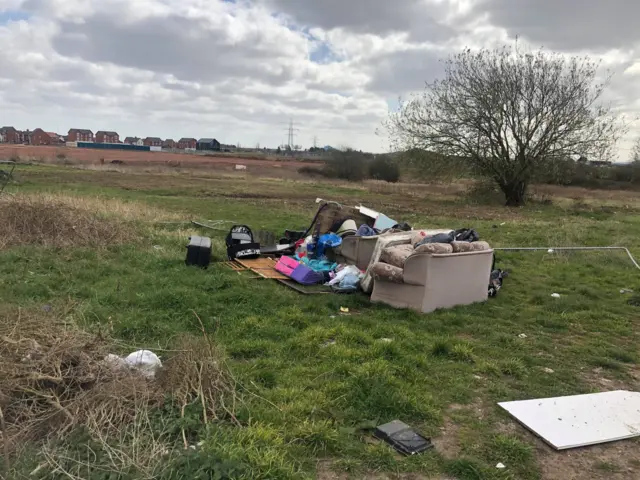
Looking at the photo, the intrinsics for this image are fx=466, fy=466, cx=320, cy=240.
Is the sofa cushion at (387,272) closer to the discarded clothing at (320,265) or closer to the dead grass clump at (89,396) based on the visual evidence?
the discarded clothing at (320,265)

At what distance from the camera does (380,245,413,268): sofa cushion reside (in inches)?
242

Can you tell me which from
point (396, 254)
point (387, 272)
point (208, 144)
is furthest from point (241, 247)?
point (208, 144)

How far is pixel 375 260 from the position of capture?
6414 millimetres

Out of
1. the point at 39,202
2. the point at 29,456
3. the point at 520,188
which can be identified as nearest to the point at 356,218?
the point at 39,202

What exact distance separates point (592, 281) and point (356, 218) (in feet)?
13.9

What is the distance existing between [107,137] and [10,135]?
19.0 meters

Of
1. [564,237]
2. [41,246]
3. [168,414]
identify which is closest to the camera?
[168,414]

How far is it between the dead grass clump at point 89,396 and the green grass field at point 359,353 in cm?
12

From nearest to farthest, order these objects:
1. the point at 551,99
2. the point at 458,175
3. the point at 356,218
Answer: the point at 356,218 < the point at 551,99 < the point at 458,175

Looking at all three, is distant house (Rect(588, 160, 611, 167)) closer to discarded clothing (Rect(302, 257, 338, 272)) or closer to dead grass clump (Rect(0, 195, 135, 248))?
discarded clothing (Rect(302, 257, 338, 272))

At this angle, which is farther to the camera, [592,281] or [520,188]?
[520,188]

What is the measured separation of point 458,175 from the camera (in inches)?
907

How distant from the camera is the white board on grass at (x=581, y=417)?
3133mm

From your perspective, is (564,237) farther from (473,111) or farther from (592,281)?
(473,111)
